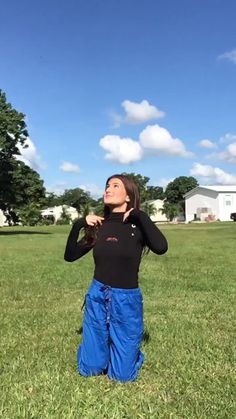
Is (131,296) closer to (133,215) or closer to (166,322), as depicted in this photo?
(133,215)

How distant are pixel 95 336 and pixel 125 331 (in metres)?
0.30

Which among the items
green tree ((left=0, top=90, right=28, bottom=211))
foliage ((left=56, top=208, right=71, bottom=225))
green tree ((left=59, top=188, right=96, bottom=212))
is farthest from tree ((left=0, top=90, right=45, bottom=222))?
green tree ((left=59, top=188, right=96, bottom=212))

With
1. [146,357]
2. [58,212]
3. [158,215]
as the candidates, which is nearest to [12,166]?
[146,357]

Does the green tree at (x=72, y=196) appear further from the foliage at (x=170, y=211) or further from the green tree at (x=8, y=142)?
the green tree at (x=8, y=142)

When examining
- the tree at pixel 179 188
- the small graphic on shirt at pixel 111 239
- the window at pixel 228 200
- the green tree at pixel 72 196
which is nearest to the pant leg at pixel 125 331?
the small graphic on shirt at pixel 111 239

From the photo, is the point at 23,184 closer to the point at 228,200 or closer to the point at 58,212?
the point at 228,200

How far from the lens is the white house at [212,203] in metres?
104

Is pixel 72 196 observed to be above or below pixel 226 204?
above

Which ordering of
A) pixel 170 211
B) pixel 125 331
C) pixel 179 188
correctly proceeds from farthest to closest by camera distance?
pixel 179 188, pixel 170 211, pixel 125 331

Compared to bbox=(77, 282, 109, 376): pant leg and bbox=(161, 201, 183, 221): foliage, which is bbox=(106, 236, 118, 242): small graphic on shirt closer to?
bbox=(77, 282, 109, 376): pant leg

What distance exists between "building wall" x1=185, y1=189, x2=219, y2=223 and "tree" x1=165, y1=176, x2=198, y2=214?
16.6 metres

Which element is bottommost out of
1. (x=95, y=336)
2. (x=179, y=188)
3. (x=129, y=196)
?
(x=95, y=336)

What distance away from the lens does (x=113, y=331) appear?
4918 mm

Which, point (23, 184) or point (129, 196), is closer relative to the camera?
point (129, 196)
